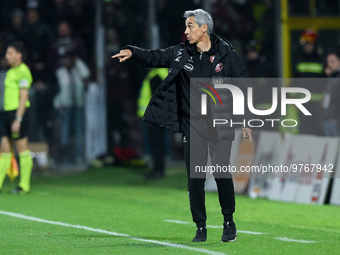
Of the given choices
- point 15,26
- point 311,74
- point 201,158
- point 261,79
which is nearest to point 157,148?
point 261,79

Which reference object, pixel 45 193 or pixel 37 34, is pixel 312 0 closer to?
pixel 37 34

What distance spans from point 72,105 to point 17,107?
5247 mm

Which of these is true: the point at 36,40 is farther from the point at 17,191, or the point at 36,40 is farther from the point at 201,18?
the point at 201,18

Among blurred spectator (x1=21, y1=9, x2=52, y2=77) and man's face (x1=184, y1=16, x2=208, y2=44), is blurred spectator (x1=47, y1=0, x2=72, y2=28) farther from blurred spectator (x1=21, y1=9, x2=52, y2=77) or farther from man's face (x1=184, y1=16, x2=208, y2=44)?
man's face (x1=184, y1=16, x2=208, y2=44)

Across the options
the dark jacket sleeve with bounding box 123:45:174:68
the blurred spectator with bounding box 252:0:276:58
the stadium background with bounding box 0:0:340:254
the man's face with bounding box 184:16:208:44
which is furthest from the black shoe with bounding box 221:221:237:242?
the blurred spectator with bounding box 252:0:276:58

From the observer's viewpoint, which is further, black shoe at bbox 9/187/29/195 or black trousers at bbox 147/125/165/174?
black trousers at bbox 147/125/165/174

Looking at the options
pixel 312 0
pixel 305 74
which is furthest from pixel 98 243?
pixel 312 0

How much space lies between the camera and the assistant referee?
15008 mm

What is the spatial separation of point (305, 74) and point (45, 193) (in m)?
5.44

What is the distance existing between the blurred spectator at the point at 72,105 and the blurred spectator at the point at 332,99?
541 centimetres

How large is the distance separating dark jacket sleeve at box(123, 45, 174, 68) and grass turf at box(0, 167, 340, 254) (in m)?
1.69

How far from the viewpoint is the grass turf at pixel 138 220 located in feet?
29.3

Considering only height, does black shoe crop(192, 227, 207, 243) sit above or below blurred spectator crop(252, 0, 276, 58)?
below

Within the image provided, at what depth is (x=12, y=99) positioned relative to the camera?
15180mm
